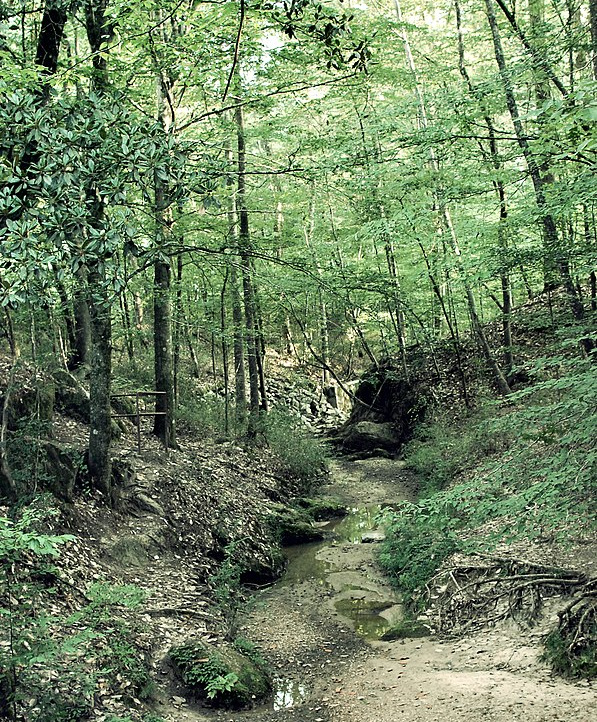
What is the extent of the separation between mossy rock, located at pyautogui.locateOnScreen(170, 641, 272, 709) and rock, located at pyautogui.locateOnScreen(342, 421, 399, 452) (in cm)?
1286

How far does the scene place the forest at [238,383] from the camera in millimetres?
3555

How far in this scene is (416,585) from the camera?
28.4 ft

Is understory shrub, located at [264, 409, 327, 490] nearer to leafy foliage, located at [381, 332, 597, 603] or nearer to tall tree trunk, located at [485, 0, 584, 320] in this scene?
leafy foliage, located at [381, 332, 597, 603]

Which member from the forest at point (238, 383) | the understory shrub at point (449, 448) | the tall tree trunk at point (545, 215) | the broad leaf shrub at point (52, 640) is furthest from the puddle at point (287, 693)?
the tall tree trunk at point (545, 215)

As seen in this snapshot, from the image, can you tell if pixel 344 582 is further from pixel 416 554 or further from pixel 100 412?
pixel 100 412

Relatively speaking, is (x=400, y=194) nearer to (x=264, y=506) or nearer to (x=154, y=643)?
(x=264, y=506)

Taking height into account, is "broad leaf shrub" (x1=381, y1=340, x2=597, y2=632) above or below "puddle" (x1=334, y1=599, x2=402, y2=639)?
above

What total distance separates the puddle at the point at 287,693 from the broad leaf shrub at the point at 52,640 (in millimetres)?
1454

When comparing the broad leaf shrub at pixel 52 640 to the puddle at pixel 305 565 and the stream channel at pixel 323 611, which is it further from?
the puddle at pixel 305 565

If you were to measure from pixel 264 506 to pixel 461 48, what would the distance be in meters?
11.5

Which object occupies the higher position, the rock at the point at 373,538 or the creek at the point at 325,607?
the rock at the point at 373,538

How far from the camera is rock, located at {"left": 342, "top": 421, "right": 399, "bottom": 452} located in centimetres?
1897

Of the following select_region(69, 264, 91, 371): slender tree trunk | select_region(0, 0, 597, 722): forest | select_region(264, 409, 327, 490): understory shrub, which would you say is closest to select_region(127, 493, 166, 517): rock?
select_region(0, 0, 597, 722): forest

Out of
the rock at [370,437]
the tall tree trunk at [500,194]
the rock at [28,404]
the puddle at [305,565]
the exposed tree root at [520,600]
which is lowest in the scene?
the puddle at [305,565]
